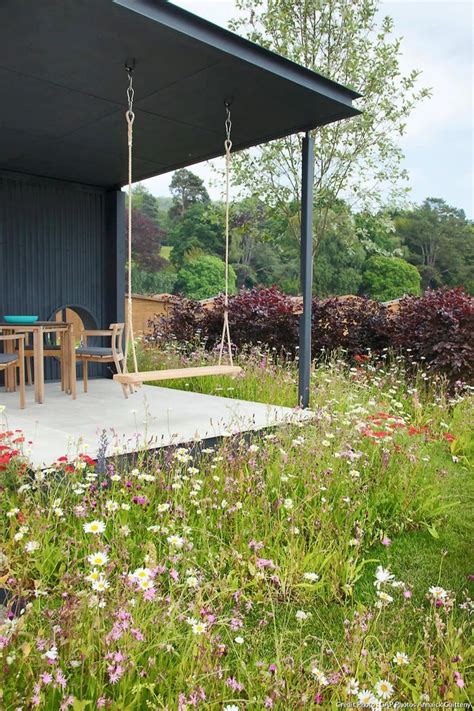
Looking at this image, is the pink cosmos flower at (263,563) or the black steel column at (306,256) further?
the black steel column at (306,256)

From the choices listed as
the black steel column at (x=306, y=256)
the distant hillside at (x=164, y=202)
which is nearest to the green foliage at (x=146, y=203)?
the distant hillside at (x=164, y=202)

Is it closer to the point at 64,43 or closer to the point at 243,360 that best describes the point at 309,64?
the point at 243,360

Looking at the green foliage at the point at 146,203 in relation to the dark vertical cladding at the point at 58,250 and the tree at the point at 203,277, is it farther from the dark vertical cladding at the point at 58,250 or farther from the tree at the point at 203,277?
the dark vertical cladding at the point at 58,250

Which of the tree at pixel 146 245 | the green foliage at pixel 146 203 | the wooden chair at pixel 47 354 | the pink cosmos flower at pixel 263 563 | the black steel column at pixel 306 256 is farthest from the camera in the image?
the green foliage at pixel 146 203

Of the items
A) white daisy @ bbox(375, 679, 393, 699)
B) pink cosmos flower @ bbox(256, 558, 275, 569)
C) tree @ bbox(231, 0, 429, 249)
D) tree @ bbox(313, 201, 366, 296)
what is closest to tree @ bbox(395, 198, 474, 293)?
tree @ bbox(313, 201, 366, 296)

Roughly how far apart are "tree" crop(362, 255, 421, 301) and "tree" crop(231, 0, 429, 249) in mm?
21452

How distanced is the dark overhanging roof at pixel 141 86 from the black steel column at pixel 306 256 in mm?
261

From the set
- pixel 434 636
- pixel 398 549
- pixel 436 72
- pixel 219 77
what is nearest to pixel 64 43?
pixel 219 77

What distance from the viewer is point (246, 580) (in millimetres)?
2367

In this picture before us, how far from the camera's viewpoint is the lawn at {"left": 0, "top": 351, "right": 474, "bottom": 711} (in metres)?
1.59

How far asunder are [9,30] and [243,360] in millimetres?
4785

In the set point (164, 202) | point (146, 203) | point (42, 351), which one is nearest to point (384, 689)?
point (42, 351)

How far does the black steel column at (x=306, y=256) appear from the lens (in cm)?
494

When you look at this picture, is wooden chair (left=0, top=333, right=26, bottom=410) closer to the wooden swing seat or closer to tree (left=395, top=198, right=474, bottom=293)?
the wooden swing seat
